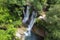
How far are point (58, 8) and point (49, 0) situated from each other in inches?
159

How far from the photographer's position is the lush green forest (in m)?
14.8

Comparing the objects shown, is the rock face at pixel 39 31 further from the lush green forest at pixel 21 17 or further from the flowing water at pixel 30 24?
the flowing water at pixel 30 24

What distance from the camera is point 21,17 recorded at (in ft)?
57.4

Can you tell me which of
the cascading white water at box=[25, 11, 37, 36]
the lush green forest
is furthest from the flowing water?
the lush green forest

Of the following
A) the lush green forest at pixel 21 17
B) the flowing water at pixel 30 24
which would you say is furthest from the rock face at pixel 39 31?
the flowing water at pixel 30 24

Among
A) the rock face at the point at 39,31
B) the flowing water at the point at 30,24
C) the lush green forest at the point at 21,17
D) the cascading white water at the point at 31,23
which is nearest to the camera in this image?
the lush green forest at the point at 21,17

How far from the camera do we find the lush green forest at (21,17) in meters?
14.8

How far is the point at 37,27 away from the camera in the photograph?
648 inches

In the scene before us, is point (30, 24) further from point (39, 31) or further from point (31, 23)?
point (39, 31)

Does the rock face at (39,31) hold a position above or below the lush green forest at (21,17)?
below

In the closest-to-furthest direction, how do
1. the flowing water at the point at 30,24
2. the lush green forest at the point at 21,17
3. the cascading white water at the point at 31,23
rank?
the lush green forest at the point at 21,17, the flowing water at the point at 30,24, the cascading white water at the point at 31,23

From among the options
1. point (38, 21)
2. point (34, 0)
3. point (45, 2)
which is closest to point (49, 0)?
point (45, 2)

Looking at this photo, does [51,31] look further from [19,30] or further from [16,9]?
[16,9]

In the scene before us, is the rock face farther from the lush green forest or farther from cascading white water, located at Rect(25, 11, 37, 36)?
cascading white water, located at Rect(25, 11, 37, 36)
